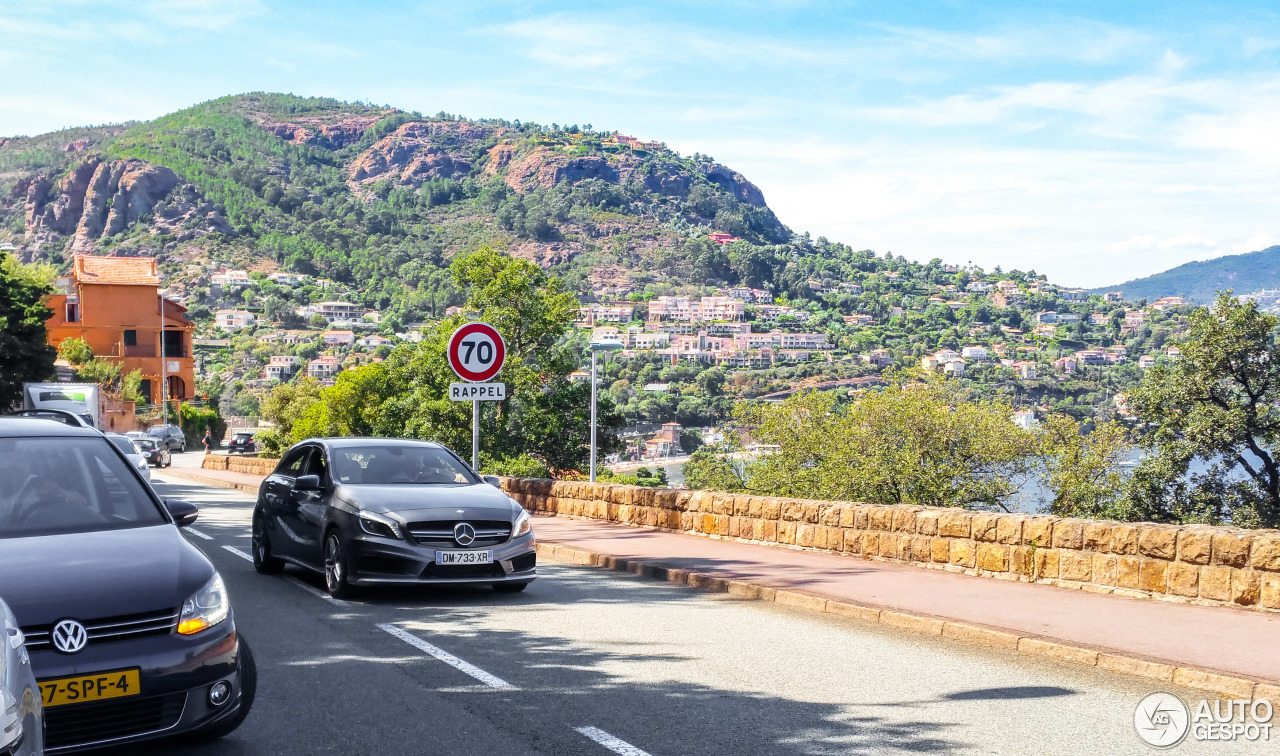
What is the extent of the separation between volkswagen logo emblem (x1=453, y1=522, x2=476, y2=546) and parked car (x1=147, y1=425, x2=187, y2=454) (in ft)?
178

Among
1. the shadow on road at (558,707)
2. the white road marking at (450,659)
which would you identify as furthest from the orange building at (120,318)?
the shadow on road at (558,707)

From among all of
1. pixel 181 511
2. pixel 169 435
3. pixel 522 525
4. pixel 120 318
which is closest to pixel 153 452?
pixel 169 435

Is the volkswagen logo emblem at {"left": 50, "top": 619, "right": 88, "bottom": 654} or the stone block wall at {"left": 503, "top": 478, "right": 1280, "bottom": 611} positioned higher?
the volkswagen logo emblem at {"left": 50, "top": 619, "right": 88, "bottom": 654}

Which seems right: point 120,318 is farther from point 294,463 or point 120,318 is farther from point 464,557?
point 464,557

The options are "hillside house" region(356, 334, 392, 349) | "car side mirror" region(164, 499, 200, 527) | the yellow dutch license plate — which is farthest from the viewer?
"hillside house" region(356, 334, 392, 349)

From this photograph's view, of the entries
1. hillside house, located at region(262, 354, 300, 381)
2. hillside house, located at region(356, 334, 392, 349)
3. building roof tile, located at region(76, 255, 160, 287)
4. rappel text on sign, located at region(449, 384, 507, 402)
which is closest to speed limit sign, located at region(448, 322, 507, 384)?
rappel text on sign, located at region(449, 384, 507, 402)

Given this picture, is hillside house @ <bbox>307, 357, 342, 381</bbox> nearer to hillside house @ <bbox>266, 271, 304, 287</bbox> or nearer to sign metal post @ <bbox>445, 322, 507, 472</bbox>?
hillside house @ <bbox>266, 271, 304, 287</bbox>

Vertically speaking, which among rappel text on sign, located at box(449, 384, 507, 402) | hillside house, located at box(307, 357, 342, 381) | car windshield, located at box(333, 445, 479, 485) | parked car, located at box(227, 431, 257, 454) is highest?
rappel text on sign, located at box(449, 384, 507, 402)

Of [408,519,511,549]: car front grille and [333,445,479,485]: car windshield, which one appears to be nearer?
[408,519,511,549]: car front grille

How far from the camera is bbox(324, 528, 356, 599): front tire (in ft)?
33.4

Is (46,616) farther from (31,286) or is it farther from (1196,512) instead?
(31,286)

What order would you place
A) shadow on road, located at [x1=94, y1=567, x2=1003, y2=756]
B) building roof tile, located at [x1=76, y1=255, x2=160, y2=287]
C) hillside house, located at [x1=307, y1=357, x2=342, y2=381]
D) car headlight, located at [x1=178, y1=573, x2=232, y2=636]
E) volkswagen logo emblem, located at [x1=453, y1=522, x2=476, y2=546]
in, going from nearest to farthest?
car headlight, located at [x1=178, y1=573, x2=232, y2=636]
shadow on road, located at [x1=94, y1=567, x2=1003, y2=756]
volkswagen logo emblem, located at [x1=453, y1=522, x2=476, y2=546]
building roof tile, located at [x1=76, y1=255, x2=160, y2=287]
hillside house, located at [x1=307, y1=357, x2=342, y2=381]

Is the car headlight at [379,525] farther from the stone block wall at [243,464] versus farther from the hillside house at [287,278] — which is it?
the hillside house at [287,278]

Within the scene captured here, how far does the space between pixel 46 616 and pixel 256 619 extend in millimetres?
4665
